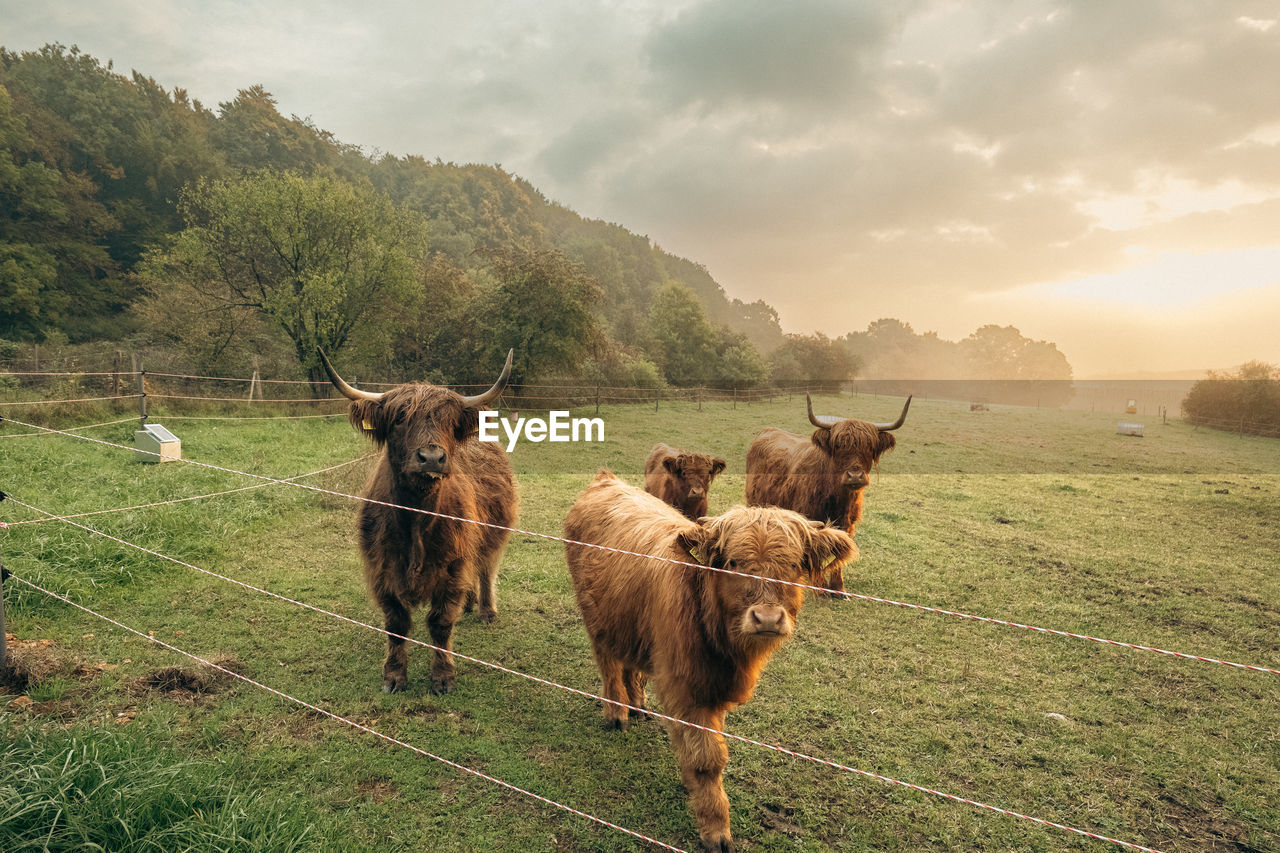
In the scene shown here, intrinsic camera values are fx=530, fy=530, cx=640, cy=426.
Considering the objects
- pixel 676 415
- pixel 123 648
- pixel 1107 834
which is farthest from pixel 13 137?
pixel 1107 834

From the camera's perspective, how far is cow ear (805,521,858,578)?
8.21ft

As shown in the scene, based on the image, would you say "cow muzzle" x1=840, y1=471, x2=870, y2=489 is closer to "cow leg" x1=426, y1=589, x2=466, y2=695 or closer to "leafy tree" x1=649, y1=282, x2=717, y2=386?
"cow leg" x1=426, y1=589, x2=466, y2=695

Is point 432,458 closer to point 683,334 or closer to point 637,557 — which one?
point 637,557

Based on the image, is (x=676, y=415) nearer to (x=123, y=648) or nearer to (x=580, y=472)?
(x=580, y=472)

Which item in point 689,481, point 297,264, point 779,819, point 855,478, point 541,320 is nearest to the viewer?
point 779,819

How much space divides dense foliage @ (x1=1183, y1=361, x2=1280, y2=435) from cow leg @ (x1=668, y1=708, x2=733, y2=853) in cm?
Result: 3544

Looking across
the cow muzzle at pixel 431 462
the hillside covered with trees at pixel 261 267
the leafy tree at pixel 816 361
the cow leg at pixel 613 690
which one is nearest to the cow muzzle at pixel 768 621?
the cow leg at pixel 613 690

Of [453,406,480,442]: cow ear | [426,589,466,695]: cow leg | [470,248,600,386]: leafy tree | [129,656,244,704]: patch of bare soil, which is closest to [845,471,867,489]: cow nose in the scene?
[453,406,480,442]: cow ear

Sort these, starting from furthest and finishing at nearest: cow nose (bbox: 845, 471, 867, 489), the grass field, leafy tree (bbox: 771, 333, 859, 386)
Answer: leafy tree (bbox: 771, 333, 859, 386), cow nose (bbox: 845, 471, 867, 489), the grass field

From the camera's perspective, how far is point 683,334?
163 ft

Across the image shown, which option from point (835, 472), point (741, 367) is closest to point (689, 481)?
point (835, 472)

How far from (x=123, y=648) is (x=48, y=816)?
8.45 ft

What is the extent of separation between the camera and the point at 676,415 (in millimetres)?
25344

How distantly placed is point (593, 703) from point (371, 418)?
107 inches
